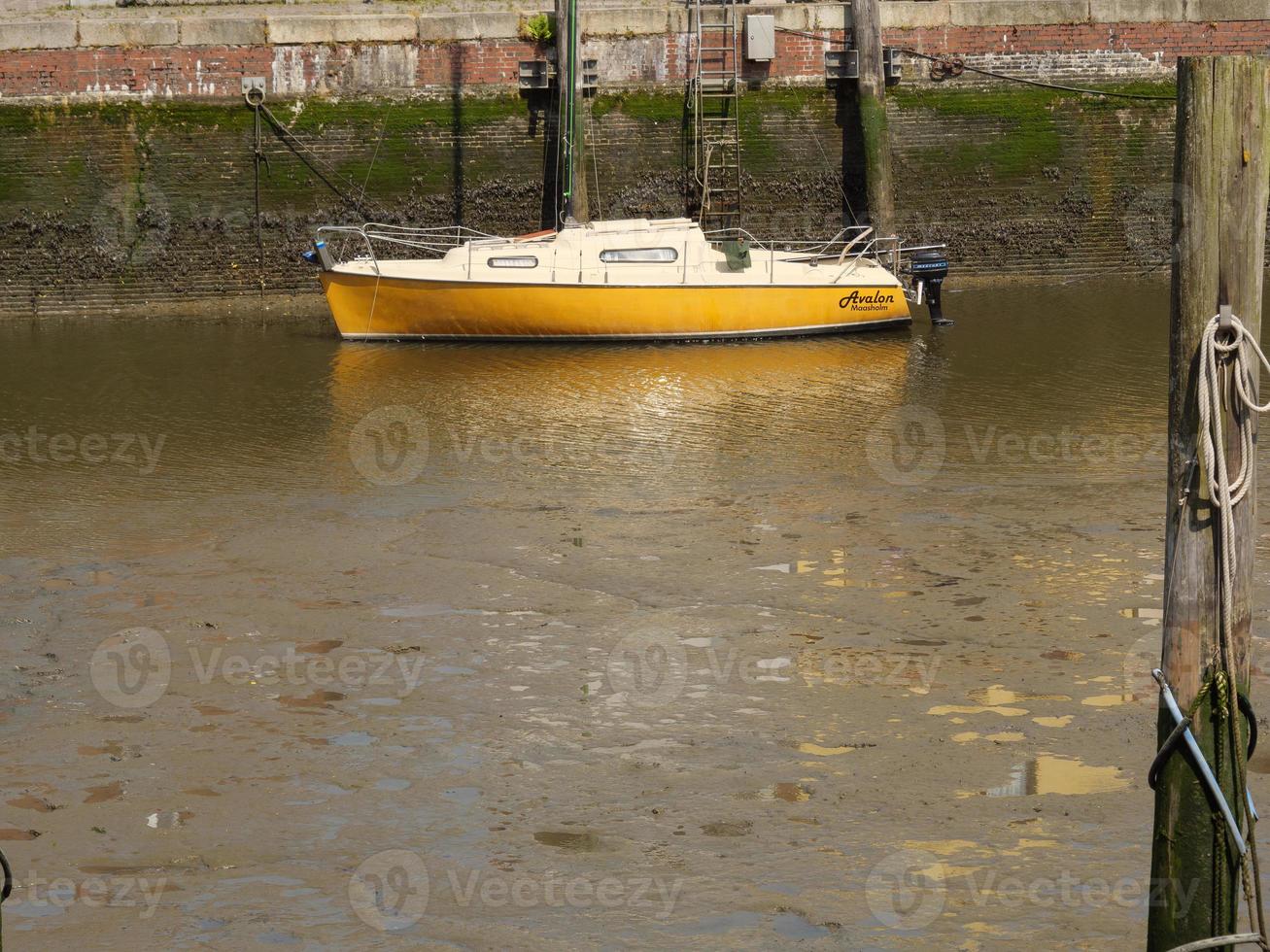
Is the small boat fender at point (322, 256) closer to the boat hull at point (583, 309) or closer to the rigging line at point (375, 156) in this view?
the boat hull at point (583, 309)

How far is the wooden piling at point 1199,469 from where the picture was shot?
15.0 feet

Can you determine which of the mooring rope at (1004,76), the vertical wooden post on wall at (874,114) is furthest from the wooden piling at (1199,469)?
the mooring rope at (1004,76)

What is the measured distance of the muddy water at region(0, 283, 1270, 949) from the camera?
581 centimetres

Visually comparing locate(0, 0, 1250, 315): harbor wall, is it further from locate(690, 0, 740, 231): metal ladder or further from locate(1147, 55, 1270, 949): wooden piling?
locate(1147, 55, 1270, 949): wooden piling

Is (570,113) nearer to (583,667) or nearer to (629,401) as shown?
(629,401)

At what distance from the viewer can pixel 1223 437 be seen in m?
4.73

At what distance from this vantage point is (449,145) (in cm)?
2030

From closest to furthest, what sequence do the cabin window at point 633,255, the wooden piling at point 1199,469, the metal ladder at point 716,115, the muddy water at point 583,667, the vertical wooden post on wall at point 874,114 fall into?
the wooden piling at point 1199,469
the muddy water at point 583,667
the cabin window at point 633,255
the vertical wooden post on wall at point 874,114
the metal ladder at point 716,115

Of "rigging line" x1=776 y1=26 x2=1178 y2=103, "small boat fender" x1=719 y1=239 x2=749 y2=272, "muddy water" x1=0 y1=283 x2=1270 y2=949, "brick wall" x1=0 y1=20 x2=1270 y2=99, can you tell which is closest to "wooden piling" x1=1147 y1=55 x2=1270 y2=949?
"muddy water" x1=0 y1=283 x2=1270 y2=949

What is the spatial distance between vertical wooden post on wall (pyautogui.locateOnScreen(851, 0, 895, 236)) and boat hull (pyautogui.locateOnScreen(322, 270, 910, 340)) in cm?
265

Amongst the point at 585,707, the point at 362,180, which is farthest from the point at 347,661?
the point at 362,180

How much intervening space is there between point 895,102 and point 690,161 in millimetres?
2700

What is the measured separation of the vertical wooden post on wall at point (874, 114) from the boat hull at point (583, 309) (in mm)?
2654

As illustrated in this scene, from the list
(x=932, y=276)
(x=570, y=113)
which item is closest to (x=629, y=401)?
(x=932, y=276)
